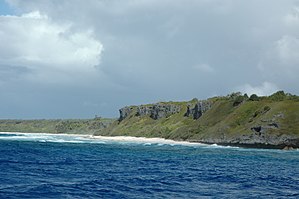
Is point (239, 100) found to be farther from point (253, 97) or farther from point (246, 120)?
point (246, 120)

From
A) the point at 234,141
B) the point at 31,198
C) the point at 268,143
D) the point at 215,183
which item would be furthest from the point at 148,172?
the point at 234,141

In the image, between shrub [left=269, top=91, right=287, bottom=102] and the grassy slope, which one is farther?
shrub [left=269, top=91, right=287, bottom=102]

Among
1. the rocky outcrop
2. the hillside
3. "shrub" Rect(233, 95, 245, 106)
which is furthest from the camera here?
"shrub" Rect(233, 95, 245, 106)

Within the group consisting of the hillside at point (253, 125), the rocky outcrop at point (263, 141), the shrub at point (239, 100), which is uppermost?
the shrub at point (239, 100)

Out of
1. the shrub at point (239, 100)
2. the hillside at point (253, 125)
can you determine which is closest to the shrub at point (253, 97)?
the hillside at point (253, 125)

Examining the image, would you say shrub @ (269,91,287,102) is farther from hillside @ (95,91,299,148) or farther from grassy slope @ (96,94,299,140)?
grassy slope @ (96,94,299,140)

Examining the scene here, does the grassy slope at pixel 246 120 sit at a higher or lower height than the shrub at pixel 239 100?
lower

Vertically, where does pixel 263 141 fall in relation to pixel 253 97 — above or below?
below

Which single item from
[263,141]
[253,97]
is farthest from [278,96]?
[263,141]

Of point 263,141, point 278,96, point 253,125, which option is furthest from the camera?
point 278,96

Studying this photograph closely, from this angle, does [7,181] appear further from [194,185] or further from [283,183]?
[283,183]

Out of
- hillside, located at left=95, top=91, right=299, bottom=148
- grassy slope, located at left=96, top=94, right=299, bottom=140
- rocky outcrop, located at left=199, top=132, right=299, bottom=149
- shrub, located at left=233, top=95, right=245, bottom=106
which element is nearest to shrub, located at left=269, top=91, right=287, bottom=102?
hillside, located at left=95, top=91, right=299, bottom=148

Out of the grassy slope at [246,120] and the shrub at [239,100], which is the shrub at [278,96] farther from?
the shrub at [239,100]

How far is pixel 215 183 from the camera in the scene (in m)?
44.2
